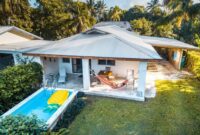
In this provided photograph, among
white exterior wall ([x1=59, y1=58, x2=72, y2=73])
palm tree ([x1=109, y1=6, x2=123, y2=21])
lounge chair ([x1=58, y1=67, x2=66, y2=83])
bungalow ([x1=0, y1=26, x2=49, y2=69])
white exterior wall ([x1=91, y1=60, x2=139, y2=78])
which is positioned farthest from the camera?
palm tree ([x1=109, y1=6, x2=123, y2=21])

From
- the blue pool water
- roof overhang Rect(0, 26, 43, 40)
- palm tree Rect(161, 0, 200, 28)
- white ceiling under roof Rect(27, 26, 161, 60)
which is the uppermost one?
palm tree Rect(161, 0, 200, 28)

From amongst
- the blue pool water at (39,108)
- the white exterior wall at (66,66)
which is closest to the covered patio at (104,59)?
the white exterior wall at (66,66)

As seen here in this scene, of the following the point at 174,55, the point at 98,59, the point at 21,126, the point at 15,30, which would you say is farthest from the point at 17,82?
the point at 174,55

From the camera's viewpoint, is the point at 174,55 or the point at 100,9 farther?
the point at 100,9

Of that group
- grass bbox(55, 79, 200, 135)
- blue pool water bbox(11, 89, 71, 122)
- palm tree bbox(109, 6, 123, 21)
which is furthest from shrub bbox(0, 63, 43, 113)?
palm tree bbox(109, 6, 123, 21)

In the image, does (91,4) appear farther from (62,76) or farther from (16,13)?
(62,76)

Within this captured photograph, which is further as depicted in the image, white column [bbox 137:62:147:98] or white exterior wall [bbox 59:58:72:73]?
white exterior wall [bbox 59:58:72:73]

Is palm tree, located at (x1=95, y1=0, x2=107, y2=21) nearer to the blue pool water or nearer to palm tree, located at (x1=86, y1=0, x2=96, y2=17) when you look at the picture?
palm tree, located at (x1=86, y1=0, x2=96, y2=17)
